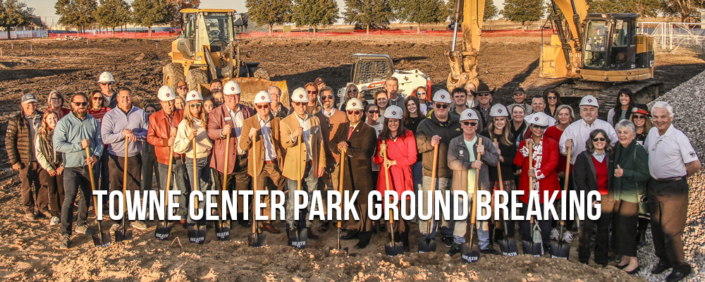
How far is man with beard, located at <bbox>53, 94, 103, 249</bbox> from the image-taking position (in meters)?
6.40

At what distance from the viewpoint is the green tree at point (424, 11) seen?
6538 centimetres

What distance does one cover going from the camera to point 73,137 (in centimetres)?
649

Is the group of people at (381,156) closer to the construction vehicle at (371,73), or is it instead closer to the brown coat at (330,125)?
the brown coat at (330,125)

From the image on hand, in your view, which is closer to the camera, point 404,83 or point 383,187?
point 383,187

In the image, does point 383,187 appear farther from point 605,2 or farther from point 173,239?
point 605,2

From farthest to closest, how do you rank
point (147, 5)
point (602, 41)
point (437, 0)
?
1. point (147, 5)
2. point (437, 0)
3. point (602, 41)

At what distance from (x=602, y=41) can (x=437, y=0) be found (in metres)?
54.7

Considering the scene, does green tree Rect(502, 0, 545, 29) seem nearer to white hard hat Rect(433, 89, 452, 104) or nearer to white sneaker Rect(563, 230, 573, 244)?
white sneaker Rect(563, 230, 573, 244)

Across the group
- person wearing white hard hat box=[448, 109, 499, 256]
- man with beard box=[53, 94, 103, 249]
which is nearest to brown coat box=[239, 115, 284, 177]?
man with beard box=[53, 94, 103, 249]

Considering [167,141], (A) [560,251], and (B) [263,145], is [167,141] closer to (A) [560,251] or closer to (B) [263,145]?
(B) [263,145]

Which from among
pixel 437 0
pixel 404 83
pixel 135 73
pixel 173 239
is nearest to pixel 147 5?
pixel 437 0

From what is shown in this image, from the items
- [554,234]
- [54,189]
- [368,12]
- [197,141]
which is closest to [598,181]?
[554,234]

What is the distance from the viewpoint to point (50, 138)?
6.95m

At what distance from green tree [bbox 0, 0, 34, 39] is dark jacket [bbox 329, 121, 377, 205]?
77291 mm
